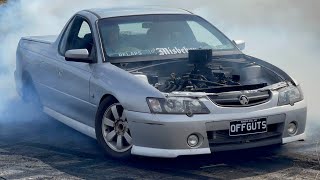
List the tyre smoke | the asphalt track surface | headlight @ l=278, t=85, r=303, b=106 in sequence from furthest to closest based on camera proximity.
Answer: the tyre smoke, headlight @ l=278, t=85, r=303, b=106, the asphalt track surface

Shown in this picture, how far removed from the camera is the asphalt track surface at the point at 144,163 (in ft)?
18.6

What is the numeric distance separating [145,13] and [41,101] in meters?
1.81

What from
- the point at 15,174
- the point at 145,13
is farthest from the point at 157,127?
the point at 145,13

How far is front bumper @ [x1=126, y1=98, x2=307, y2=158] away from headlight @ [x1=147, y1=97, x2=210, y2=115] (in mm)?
45

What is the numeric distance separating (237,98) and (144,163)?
41.9 inches

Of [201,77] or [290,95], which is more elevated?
[201,77]

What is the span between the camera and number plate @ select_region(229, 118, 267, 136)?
5719 mm

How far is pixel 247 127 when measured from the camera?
577 centimetres

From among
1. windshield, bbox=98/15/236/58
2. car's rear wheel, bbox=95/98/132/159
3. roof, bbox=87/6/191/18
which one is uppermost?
roof, bbox=87/6/191/18

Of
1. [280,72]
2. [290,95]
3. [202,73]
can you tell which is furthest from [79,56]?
[290,95]

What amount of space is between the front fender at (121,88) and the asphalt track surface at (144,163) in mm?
574

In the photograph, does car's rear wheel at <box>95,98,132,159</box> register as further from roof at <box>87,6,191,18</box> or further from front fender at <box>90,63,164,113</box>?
roof at <box>87,6,191,18</box>

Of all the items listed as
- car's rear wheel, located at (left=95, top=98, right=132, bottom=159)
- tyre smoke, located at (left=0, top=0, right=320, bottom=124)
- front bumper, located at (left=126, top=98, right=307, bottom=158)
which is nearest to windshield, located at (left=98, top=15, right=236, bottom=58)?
car's rear wheel, located at (left=95, top=98, right=132, bottom=159)

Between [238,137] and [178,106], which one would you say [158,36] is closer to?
[178,106]
